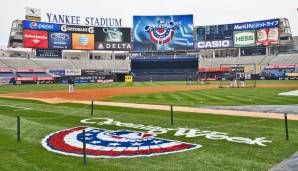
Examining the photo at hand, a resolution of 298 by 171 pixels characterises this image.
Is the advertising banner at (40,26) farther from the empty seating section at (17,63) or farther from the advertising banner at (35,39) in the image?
the empty seating section at (17,63)

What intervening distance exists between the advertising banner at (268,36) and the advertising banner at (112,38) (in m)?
39.1

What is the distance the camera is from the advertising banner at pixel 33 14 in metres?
84.1

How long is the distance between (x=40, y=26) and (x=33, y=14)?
21.1ft

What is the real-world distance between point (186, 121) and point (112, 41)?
79.9m

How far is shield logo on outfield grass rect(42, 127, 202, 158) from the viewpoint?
9377 millimetres

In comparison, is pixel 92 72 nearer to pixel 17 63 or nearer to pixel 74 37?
pixel 74 37

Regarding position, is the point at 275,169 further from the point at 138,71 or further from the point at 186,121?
the point at 138,71

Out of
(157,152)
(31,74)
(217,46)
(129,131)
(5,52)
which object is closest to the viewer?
(157,152)

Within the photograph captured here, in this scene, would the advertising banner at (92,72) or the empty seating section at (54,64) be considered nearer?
the advertising banner at (92,72)

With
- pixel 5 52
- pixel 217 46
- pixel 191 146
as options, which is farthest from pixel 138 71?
pixel 191 146

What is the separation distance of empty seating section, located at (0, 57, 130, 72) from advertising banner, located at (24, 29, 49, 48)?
5.21 m

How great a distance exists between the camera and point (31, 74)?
250 feet

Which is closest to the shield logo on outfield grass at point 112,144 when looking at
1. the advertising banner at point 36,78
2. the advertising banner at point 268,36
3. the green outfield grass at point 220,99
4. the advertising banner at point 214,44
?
the green outfield grass at point 220,99

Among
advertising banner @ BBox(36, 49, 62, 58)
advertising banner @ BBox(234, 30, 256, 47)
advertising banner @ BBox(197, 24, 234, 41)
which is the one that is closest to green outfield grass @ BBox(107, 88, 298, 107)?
advertising banner @ BBox(234, 30, 256, 47)
